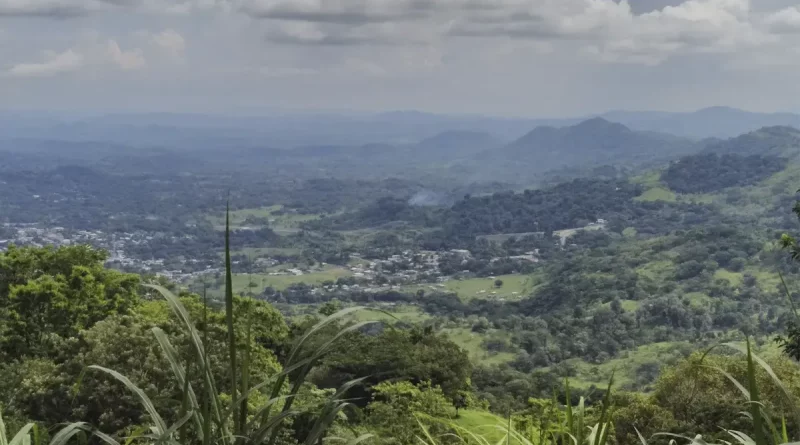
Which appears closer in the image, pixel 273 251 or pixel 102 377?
pixel 102 377

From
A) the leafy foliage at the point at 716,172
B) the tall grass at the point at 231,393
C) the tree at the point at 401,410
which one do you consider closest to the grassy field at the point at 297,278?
the tree at the point at 401,410

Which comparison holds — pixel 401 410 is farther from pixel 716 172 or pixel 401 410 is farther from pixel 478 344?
pixel 716 172

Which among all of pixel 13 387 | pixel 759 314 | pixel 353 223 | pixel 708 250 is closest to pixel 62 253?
pixel 13 387

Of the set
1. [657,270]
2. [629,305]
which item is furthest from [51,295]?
[657,270]

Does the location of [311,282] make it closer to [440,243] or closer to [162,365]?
[440,243]

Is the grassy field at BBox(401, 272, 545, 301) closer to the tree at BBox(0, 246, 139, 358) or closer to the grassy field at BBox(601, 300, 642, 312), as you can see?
the grassy field at BBox(601, 300, 642, 312)

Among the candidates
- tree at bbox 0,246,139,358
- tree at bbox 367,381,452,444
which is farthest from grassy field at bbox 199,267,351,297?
tree at bbox 367,381,452,444

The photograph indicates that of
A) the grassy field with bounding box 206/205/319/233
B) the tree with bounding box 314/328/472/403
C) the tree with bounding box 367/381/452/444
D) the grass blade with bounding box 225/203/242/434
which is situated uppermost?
the grass blade with bounding box 225/203/242/434

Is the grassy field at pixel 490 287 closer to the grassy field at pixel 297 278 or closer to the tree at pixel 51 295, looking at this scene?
the grassy field at pixel 297 278

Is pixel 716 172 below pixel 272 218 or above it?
above

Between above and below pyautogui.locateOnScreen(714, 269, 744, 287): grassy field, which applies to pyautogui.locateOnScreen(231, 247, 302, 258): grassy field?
below
